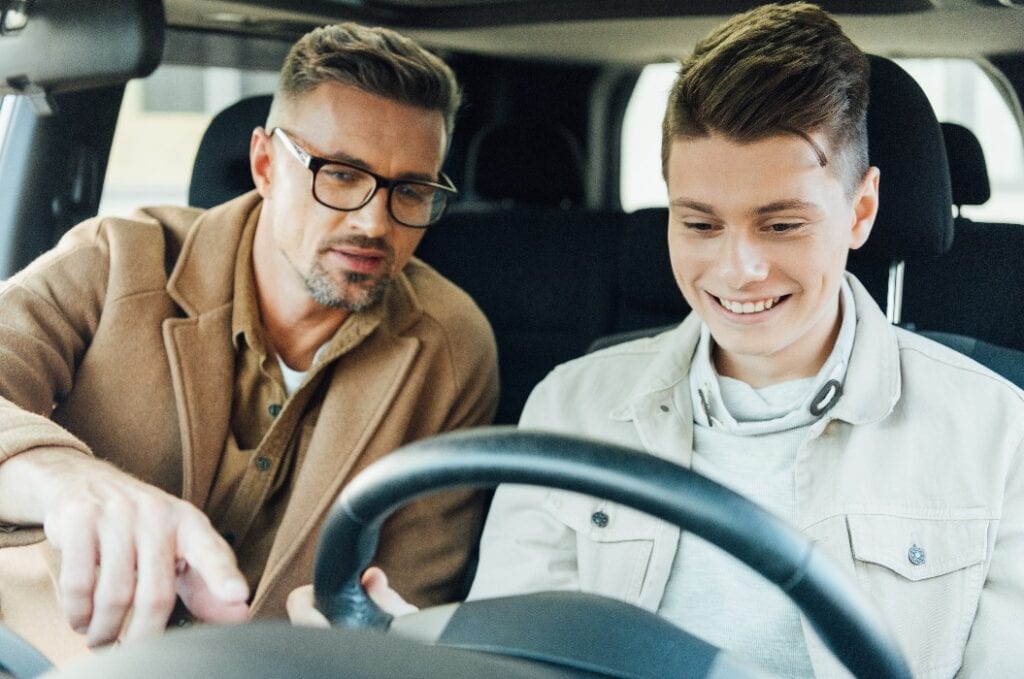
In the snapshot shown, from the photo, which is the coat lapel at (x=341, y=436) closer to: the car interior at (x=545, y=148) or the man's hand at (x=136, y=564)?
the car interior at (x=545, y=148)

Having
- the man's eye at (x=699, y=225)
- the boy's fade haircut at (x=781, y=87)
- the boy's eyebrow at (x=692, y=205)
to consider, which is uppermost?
the boy's fade haircut at (x=781, y=87)

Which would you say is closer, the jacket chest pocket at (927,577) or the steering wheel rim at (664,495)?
the steering wheel rim at (664,495)

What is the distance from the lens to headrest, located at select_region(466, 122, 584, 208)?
2928mm

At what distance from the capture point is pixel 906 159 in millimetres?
1511

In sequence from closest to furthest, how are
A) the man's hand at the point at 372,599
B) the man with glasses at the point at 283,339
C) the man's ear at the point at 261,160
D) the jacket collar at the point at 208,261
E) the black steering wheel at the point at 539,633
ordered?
the black steering wheel at the point at 539,633, the man's hand at the point at 372,599, the man with glasses at the point at 283,339, the jacket collar at the point at 208,261, the man's ear at the point at 261,160

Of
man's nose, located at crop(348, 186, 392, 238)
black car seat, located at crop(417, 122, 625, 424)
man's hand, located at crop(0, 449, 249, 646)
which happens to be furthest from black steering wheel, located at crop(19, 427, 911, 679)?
black car seat, located at crop(417, 122, 625, 424)

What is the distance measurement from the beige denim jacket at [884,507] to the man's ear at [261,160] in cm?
62

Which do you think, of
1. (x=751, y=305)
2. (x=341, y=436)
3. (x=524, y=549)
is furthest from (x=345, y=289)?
(x=751, y=305)

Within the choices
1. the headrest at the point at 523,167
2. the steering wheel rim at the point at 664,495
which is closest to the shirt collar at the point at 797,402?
the steering wheel rim at the point at 664,495

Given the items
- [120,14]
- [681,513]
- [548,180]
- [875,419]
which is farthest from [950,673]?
[548,180]

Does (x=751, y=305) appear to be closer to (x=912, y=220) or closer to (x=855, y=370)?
(x=855, y=370)

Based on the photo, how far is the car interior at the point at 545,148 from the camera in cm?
151

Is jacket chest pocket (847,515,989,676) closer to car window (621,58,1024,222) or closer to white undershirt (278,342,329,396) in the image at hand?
car window (621,58,1024,222)

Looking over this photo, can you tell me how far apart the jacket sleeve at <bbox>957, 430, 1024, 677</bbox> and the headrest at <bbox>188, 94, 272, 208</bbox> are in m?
1.33
